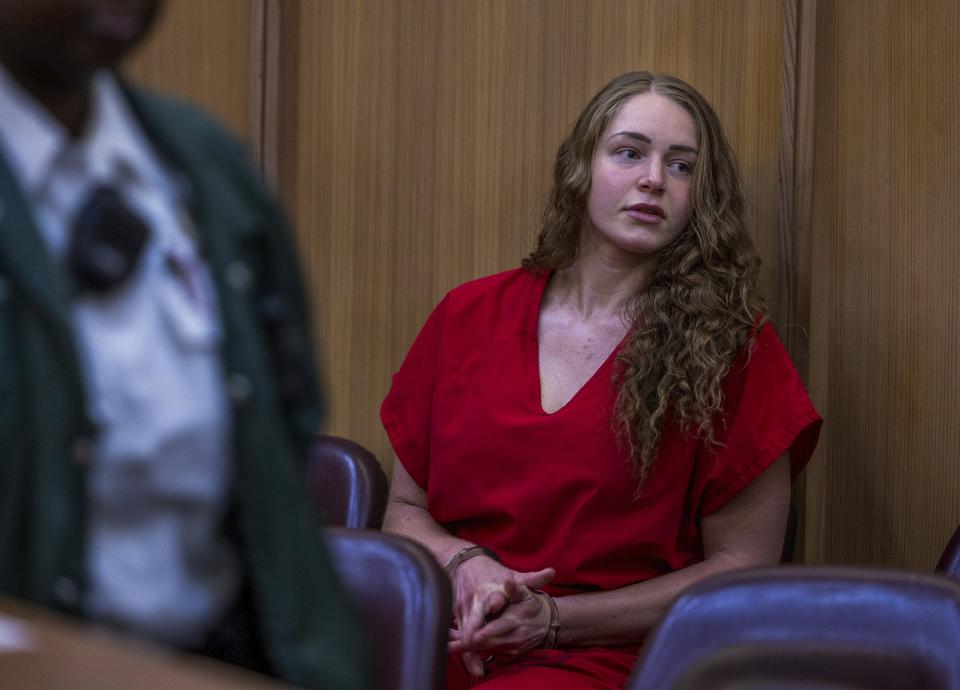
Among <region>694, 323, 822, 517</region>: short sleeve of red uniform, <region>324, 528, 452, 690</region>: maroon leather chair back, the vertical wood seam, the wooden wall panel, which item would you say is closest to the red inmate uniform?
<region>694, 323, 822, 517</region>: short sleeve of red uniform

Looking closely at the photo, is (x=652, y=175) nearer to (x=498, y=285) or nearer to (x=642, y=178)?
(x=642, y=178)

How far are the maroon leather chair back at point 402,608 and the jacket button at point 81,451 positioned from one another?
2.61ft

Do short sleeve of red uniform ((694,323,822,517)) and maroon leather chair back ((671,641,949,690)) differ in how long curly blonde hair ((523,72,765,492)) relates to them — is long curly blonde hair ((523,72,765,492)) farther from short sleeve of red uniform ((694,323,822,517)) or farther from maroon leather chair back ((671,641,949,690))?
maroon leather chair back ((671,641,949,690))

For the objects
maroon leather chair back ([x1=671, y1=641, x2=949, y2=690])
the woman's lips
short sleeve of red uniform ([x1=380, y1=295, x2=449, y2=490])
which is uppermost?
the woman's lips

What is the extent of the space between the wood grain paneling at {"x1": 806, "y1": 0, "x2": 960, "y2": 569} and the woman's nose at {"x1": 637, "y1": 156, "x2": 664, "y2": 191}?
0.42 meters

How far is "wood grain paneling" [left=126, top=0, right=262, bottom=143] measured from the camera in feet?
8.95

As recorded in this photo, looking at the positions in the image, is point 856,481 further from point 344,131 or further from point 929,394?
point 344,131

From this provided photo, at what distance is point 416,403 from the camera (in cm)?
229

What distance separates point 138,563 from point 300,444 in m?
0.13

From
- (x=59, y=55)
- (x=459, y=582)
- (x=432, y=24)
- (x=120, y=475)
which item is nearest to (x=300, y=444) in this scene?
(x=120, y=475)

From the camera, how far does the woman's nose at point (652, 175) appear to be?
7.23ft

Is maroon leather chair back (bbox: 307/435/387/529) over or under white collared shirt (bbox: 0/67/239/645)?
under

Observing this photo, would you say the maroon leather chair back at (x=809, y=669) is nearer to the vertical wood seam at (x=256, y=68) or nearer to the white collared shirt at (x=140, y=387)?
the white collared shirt at (x=140, y=387)

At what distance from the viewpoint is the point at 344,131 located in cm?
290
